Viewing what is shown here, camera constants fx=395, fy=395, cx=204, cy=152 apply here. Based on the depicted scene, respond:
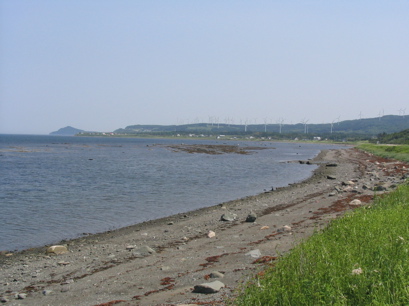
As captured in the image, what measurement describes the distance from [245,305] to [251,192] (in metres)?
29.9

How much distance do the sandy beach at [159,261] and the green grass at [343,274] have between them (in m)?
0.84

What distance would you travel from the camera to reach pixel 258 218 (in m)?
21.6

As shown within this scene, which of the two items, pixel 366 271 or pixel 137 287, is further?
pixel 137 287

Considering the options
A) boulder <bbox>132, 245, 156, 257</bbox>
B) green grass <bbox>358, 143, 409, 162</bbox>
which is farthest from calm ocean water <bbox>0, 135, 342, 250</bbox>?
green grass <bbox>358, 143, 409, 162</bbox>

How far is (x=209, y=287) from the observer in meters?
9.56

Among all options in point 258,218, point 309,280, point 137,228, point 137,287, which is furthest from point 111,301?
point 258,218

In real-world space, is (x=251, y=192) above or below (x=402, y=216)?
below

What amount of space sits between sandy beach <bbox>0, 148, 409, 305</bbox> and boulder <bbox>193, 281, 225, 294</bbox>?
0.15ft

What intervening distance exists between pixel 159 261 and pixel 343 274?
7.85 metres

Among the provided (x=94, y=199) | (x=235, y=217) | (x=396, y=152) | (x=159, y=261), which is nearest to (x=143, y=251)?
(x=159, y=261)

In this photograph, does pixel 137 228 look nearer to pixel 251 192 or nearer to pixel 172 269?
pixel 172 269

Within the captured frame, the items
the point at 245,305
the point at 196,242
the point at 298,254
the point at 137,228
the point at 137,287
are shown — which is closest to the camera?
the point at 245,305

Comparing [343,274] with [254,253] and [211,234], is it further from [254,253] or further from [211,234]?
[211,234]

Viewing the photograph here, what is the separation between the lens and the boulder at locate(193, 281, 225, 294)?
9516 mm
